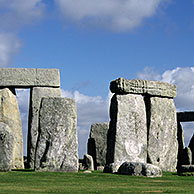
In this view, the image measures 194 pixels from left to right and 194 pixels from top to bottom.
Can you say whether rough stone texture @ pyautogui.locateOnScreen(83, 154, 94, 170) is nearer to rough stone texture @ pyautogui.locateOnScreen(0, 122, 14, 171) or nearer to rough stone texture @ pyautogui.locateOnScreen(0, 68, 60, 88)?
rough stone texture @ pyautogui.locateOnScreen(0, 68, 60, 88)

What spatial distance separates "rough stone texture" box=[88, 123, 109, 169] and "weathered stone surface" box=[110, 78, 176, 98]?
107 inches

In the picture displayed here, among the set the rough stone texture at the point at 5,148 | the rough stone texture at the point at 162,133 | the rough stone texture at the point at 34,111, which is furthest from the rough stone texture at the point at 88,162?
the rough stone texture at the point at 5,148

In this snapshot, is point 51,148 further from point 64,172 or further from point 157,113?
point 157,113

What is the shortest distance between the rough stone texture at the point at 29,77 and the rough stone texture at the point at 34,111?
212mm

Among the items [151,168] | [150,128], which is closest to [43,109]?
[151,168]

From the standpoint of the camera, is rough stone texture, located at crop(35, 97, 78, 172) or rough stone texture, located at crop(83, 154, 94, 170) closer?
rough stone texture, located at crop(35, 97, 78, 172)

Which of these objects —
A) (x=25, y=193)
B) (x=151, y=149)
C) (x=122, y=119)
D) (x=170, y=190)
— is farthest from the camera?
(x=151, y=149)

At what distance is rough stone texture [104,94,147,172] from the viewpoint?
16938mm

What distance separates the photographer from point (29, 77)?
19.6m

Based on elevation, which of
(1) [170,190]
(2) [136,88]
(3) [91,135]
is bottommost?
(1) [170,190]

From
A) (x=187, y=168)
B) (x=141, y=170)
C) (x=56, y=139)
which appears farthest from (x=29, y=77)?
(x=141, y=170)

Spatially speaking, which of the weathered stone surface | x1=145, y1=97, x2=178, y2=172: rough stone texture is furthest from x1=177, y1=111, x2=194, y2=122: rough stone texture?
the weathered stone surface

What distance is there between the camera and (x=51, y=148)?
14172 millimetres

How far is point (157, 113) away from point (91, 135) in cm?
286
